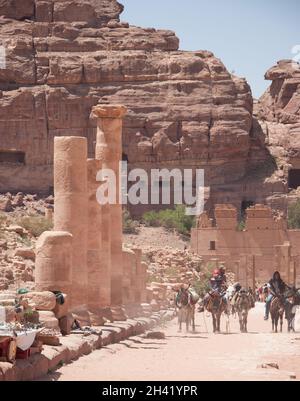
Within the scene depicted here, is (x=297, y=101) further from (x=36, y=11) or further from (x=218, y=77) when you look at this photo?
(x=36, y=11)

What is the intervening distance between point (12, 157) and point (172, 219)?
1196 centimetres

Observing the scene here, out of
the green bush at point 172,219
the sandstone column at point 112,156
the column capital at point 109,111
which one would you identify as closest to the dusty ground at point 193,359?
the sandstone column at point 112,156

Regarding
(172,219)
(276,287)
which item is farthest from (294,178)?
(276,287)

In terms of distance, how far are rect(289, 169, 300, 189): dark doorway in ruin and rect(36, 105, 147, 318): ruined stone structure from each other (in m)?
51.4

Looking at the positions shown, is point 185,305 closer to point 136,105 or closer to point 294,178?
point 136,105

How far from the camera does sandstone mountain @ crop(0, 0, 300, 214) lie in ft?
259

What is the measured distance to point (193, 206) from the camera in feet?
256

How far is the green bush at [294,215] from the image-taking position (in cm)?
7681

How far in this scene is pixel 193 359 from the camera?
22781 mm

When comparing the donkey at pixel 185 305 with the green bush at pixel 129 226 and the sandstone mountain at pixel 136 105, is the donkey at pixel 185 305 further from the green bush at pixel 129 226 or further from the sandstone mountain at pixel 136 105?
the sandstone mountain at pixel 136 105

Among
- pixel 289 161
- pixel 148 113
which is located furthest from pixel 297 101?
pixel 148 113

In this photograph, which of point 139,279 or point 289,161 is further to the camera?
point 289,161

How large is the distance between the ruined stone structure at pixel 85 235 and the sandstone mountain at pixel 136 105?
45149 mm
